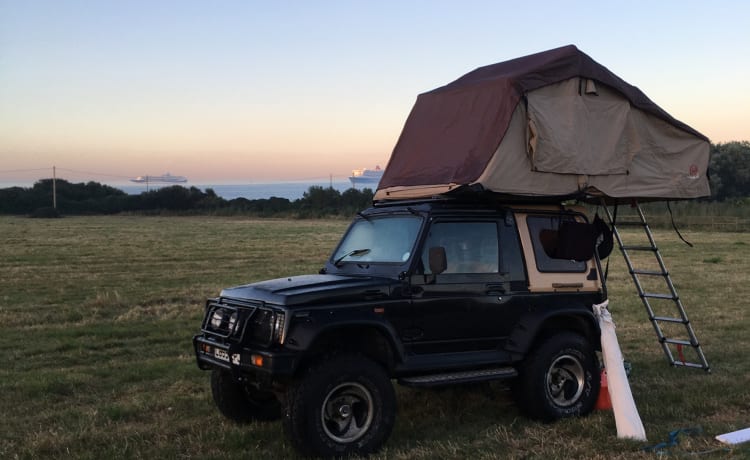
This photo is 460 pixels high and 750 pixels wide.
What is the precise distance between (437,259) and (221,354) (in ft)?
6.34

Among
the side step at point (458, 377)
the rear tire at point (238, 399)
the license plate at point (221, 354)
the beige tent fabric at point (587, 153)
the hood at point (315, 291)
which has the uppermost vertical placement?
the beige tent fabric at point (587, 153)

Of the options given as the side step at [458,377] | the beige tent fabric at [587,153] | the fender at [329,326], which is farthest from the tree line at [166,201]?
the fender at [329,326]

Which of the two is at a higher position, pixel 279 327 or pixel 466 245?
pixel 466 245

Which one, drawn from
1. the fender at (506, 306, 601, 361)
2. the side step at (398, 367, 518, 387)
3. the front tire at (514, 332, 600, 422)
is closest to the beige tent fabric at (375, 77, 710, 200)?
A: the fender at (506, 306, 601, 361)

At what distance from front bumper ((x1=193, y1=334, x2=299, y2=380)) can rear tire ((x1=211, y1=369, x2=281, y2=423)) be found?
1.50ft

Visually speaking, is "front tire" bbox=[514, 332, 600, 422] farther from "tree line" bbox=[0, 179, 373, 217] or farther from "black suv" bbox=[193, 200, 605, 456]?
"tree line" bbox=[0, 179, 373, 217]

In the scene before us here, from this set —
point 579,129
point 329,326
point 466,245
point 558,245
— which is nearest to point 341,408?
point 329,326

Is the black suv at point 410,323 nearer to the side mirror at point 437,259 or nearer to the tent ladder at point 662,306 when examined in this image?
the side mirror at point 437,259

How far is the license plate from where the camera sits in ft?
20.4

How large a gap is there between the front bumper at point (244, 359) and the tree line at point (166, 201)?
232 feet

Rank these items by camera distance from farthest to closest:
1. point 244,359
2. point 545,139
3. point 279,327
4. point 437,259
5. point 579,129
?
point 579,129, point 545,139, point 437,259, point 244,359, point 279,327

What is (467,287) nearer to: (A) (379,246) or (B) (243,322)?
(A) (379,246)

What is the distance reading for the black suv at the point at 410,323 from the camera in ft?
19.5

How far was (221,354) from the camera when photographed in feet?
20.7
